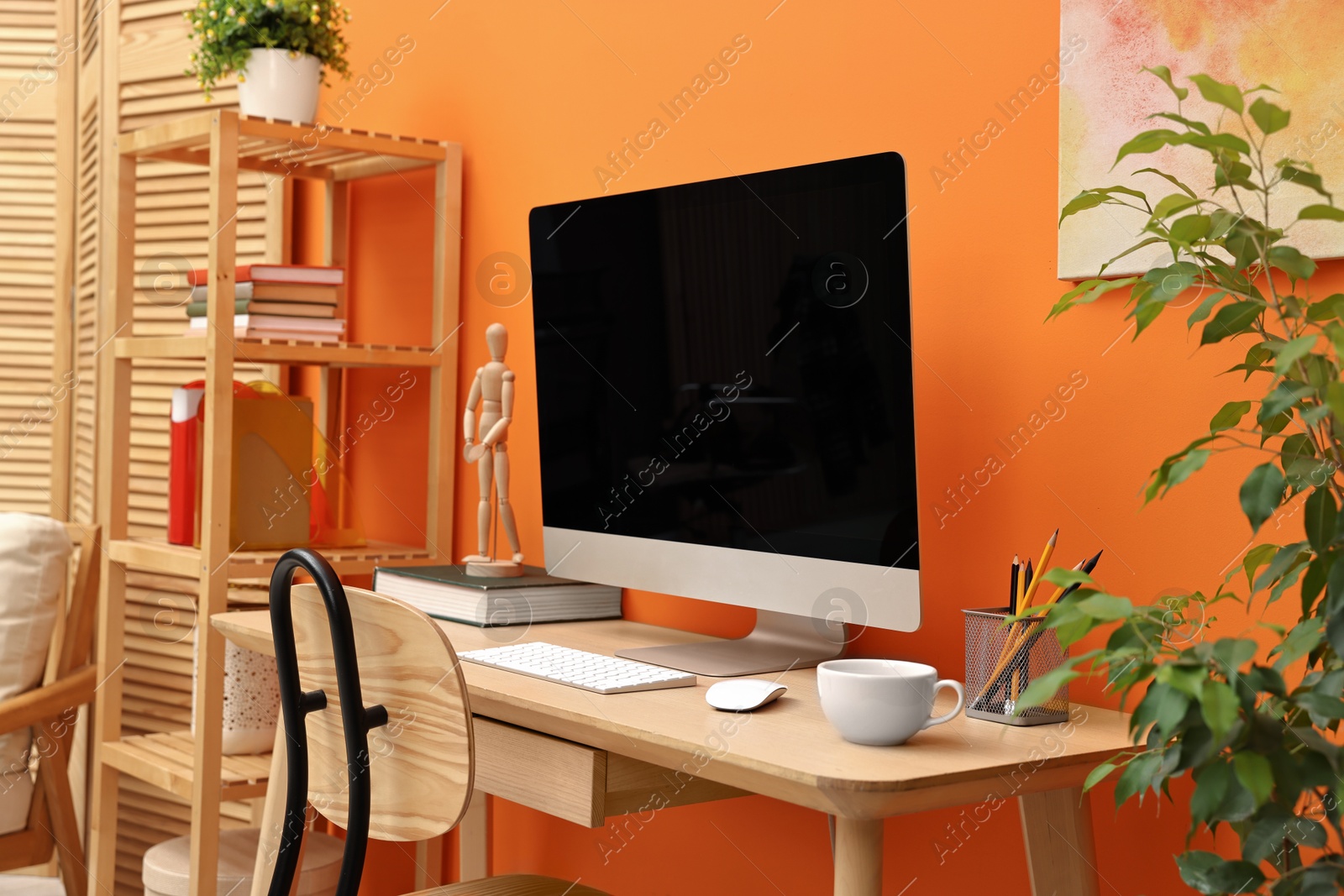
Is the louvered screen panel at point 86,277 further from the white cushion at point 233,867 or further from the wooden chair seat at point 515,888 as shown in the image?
the wooden chair seat at point 515,888

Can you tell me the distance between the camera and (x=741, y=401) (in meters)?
1.67

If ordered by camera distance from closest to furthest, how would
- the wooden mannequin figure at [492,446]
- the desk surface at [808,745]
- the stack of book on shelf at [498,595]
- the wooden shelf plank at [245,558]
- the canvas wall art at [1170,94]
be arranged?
1. the desk surface at [808,745]
2. the canvas wall art at [1170,94]
3. the stack of book on shelf at [498,595]
4. the wooden mannequin figure at [492,446]
5. the wooden shelf plank at [245,558]

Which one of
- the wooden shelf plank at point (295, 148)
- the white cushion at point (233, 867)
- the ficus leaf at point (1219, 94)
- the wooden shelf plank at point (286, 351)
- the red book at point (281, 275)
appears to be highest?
the wooden shelf plank at point (295, 148)

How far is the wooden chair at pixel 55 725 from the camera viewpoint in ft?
8.00

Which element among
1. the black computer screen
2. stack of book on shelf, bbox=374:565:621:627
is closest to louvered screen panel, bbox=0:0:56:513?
stack of book on shelf, bbox=374:565:621:627

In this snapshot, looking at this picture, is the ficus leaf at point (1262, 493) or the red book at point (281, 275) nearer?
the ficus leaf at point (1262, 493)

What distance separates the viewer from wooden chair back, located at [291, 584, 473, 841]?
1.31 meters

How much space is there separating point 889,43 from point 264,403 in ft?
4.27

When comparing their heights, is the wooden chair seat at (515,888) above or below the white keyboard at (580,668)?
below

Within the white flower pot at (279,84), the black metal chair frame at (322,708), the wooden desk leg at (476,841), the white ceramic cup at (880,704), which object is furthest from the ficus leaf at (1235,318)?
the white flower pot at (279,84)

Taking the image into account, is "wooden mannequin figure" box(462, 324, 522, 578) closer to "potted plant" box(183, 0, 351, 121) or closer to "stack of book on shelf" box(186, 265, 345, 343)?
"stack of book on shelf" box(186, 265, 345, 343)

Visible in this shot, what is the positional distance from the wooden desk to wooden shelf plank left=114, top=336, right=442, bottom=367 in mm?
896

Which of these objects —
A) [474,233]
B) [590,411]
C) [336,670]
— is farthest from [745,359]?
[474,233]

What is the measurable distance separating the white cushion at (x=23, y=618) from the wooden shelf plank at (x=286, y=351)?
0.43 meters
